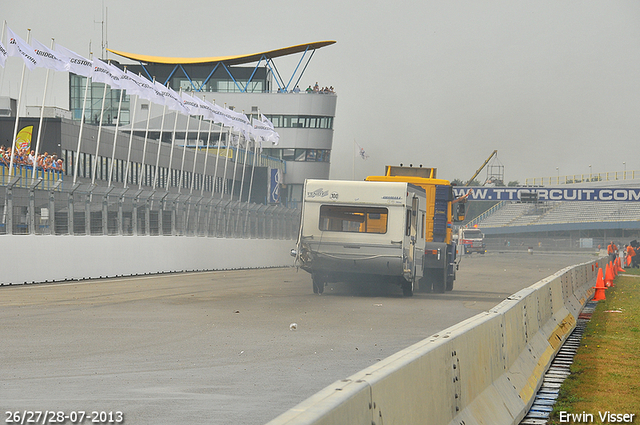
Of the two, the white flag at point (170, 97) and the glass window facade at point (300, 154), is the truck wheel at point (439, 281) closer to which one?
the white flag at point (170, 97)

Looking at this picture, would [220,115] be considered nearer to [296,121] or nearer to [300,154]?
[296,121]

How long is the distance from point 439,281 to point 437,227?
5.11ft

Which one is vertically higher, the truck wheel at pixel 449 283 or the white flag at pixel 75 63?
the white flag at pixel 75 63

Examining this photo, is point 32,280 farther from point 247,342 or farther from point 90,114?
point 90,114

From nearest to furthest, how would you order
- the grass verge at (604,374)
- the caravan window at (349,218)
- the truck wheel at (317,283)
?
1. the grass verge at (604,374)
2. the caravan window at (349,218)
3. the truck wheel at (317,283)

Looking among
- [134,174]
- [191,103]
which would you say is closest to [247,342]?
[191,103]

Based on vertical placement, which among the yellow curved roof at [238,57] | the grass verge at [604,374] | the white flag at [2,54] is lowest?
the grass verge at [604,374]

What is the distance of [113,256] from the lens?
85.9ft

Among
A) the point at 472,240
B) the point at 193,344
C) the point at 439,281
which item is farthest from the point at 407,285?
the point at 472,240

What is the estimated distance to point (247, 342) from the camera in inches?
450

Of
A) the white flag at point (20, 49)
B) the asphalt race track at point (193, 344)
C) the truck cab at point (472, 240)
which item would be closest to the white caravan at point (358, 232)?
the asphalt race track at point (193, 344)

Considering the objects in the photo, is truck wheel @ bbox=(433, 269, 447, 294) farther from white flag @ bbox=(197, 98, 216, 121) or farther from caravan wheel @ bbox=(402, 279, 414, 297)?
white flag @ bbox=(197, 98, 216, 121)

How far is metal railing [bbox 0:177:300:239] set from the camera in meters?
22.2

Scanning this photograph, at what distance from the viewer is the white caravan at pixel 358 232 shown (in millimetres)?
19703
